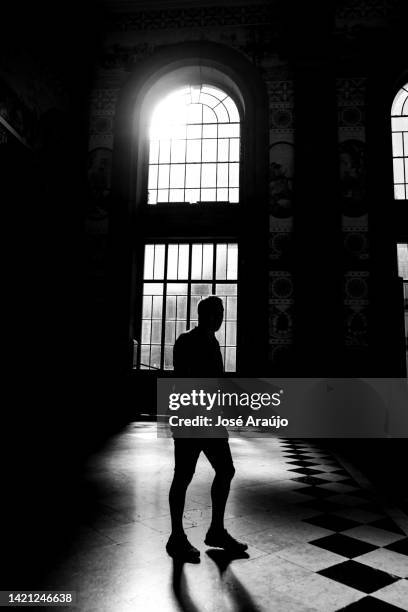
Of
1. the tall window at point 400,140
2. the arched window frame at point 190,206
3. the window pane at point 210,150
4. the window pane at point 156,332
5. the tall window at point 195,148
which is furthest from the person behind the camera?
the window pane at point 210,150

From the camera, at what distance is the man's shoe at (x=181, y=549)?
244 centimetres

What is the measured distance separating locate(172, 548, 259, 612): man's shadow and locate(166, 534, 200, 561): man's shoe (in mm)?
53

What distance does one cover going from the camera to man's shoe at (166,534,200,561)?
2438mm

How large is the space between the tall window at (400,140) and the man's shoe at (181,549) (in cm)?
887

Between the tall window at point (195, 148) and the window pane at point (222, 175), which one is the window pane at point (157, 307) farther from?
the window pane at point (222, 175)

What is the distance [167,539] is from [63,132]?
860 cm

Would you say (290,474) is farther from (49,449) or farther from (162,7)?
(162,7)

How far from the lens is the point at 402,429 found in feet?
25.7

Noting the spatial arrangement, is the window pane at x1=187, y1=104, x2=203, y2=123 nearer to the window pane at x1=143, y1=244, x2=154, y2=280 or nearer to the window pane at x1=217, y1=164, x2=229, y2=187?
the window pane at x1=217, y1=164, x2=229, y2=187

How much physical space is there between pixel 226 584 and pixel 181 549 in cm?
39

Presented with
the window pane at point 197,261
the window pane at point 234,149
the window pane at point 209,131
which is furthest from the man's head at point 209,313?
the window pane at point 209,131

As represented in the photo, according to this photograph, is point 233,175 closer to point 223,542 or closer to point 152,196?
point 152,196

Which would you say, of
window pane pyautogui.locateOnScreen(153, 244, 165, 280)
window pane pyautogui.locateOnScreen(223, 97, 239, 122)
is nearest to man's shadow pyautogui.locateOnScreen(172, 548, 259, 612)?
window pane pyautogui.locateOnScreen(153, 244, 165, 280)

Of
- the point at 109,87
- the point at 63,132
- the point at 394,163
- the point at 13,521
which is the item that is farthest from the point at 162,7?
the point at 13,521
